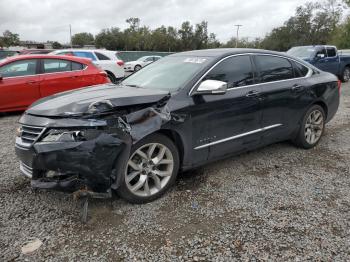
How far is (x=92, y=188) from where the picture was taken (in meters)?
2.66

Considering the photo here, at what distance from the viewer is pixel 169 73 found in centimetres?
378

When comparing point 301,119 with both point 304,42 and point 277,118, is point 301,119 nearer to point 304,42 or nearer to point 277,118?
point 277,118

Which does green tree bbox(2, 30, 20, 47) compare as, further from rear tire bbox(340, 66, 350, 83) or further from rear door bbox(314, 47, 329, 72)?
A: rear tire bbox(340, 66, 350, 83)

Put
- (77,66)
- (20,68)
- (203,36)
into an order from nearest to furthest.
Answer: (20,68)
(77,66)
(203,36)

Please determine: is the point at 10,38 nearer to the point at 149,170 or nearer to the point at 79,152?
the point at 149,170

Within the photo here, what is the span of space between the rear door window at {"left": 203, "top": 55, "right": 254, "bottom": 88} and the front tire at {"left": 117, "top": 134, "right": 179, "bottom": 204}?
1.00m

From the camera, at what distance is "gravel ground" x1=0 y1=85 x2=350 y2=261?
243cm

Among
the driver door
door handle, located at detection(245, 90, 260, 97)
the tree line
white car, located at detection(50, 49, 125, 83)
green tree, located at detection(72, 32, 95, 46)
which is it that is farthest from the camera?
green tree, located at detection(72, 32, 95, 46)

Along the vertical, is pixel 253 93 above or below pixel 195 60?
below

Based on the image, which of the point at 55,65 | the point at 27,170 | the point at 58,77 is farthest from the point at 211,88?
the point at 55,65

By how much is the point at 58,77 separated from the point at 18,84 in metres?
0.90

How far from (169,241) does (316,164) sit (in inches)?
105

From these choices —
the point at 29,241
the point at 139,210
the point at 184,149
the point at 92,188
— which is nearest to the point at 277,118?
the point at 184,149

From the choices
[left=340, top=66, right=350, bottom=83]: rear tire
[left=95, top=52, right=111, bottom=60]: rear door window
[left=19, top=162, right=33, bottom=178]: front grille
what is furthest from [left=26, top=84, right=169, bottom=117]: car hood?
[left=340, top=66, right=350, bottom=83]: rear tire
